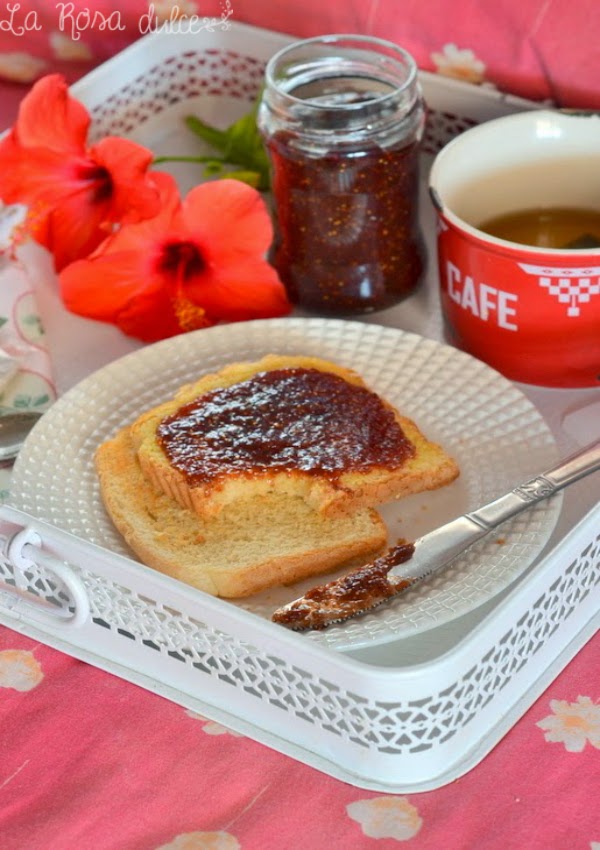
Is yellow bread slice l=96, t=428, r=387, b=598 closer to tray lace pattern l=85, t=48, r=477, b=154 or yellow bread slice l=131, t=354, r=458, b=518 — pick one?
yellow bread slice l=131, t=354, r=458, b=518

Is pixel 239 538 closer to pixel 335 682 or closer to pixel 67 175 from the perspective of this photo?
pixel 335 682

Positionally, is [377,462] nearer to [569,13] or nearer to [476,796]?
[476,796]

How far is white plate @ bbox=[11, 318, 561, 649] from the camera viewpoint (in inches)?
25.0

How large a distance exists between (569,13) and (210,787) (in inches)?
23.9

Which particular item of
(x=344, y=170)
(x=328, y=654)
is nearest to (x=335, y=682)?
(x=328, y=654)

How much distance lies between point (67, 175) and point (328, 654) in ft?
1.54

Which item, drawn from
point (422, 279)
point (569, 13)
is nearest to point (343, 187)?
point (422, 279)

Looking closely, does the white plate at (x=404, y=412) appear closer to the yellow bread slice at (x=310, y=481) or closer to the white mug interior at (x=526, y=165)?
the yellow bread slice at (x=310, y=481)

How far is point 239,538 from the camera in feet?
2.22

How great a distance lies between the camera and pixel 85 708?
→ 632 millimetres

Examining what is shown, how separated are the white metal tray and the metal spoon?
0.32 ft

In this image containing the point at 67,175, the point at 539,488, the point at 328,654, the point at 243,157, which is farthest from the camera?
the point at 243,157

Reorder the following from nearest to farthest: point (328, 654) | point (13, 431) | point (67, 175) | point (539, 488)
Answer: point (328, 654)
point (539, 488)
point (13, 431)
point (67, 175)

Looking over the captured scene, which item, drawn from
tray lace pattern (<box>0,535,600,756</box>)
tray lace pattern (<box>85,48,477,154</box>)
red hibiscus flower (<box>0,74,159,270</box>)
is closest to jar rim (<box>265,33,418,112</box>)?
red hibiscus flower (<box>0,74,159,270</box>)
